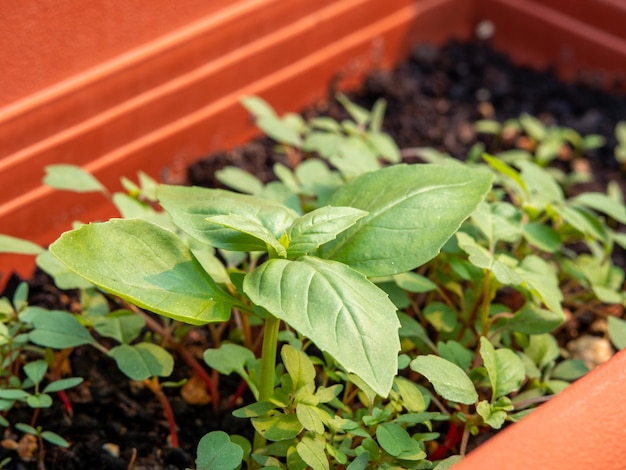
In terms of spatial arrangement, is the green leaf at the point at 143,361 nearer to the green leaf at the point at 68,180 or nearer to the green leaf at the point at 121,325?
the green leaf at the point at 121,325

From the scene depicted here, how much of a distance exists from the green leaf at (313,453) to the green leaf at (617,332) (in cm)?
54

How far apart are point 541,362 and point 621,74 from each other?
122 centimetres

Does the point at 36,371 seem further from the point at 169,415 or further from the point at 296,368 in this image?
the point at 296,368

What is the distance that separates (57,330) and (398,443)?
485mm

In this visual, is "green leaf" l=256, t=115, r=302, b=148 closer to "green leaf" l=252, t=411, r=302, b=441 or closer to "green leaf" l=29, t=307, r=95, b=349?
"green leaf" l=29, t=307, r=95, b=349

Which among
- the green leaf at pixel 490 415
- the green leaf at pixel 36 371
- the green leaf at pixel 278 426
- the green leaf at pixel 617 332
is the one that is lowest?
the green leaf at pixel 617 332

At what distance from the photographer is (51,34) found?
1.38 meters

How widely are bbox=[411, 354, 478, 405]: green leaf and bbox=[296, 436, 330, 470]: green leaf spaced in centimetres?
14

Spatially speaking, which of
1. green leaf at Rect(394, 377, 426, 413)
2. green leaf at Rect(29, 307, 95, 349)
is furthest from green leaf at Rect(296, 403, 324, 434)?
green leaf at Rect(29, 307, 95, 349)

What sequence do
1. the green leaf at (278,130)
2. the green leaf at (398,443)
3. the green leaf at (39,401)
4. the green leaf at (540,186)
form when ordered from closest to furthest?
the green leaf at (398,443) < the green leaf at (39,401) < the green leaf at (540,186) < the green leaf at (278,130)

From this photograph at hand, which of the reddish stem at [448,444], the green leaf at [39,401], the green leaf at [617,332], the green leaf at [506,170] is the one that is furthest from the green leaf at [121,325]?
the green leaf at [617,332]

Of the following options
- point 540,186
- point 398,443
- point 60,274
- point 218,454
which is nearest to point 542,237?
point 540,186

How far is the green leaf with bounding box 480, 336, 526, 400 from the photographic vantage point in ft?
3.51

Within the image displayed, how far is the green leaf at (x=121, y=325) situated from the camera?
3.88 ft
